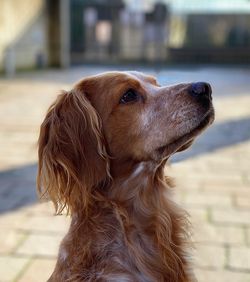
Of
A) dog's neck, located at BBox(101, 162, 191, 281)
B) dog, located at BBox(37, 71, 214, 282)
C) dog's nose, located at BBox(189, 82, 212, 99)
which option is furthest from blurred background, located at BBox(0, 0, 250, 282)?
dog's nose, located at BBox(189, 82, 212, 99)

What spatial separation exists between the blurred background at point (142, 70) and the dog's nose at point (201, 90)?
0.84 meters

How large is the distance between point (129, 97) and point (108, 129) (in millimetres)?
202

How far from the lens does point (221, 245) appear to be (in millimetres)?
3779

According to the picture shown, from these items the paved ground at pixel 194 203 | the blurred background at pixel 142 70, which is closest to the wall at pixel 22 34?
the blurred background at pixel 142 70

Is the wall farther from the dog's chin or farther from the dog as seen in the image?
the dog's chin

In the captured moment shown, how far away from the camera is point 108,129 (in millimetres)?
2504

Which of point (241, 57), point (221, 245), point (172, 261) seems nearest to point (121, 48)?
point (241, 57)

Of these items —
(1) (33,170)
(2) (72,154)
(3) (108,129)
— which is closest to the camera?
(2) (72,154)

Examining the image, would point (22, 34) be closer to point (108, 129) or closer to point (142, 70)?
point (142, 70)

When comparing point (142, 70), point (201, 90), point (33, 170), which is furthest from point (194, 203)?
point (142, 70)

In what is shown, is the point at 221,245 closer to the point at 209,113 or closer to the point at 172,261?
the point at 172,261

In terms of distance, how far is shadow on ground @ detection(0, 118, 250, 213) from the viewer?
4.67 meters

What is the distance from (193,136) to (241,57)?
17586 mm

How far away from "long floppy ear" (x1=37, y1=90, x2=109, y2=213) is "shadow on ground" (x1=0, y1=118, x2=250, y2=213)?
0.88 metres
